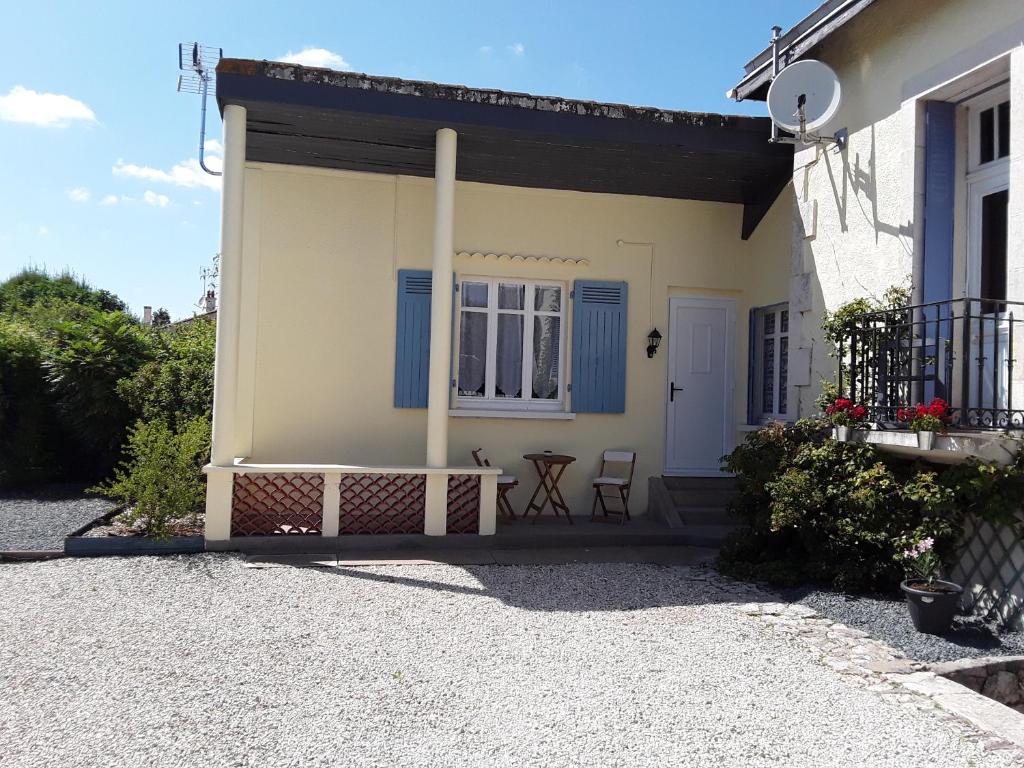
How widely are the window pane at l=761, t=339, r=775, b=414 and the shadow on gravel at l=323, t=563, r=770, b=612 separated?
2.58 meters

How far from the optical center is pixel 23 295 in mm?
25234

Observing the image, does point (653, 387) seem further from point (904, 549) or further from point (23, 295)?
point (23, 295)

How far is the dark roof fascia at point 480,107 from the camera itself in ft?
20.3

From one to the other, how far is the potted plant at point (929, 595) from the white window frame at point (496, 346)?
4.02 meters

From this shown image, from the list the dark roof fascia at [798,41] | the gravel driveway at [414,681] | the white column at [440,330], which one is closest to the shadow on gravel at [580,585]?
the gravel driveway at [414,681]

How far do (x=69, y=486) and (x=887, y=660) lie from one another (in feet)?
29.6

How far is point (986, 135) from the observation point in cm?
555

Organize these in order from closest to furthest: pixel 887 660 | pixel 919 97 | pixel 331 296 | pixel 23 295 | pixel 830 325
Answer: pixel 887 660 < pixel 919 97 < pixel 830 325 < pixel 331 296 < pixel 23 295

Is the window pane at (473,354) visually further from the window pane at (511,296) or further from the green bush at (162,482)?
the green bush at (162,482)

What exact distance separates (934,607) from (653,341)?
4177mm

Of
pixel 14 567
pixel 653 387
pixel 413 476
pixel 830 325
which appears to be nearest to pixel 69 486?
pixel 14 567

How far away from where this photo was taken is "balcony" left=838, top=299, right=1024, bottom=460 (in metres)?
4.74

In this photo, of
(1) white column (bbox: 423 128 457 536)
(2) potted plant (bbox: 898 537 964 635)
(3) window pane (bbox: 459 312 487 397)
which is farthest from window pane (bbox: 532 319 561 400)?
(2) potted plant (bbox: 898 537 964 635)

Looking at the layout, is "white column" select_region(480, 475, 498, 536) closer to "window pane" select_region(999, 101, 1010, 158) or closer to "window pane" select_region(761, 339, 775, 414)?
"window pane" select_region(761, 339, 775, 414)
